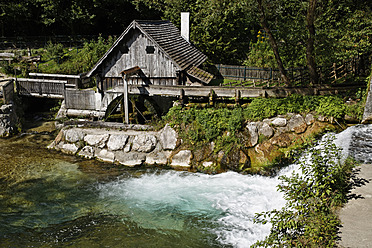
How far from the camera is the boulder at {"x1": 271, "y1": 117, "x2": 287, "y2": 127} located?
1408 cm

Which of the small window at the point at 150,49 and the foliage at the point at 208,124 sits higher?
the small window at the point at 150,49

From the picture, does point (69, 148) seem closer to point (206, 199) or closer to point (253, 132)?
point (206, 199)

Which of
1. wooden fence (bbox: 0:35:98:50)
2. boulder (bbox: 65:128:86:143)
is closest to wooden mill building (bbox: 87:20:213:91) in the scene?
boulder (bbox: 65:128:86:143)

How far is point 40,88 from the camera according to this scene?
71.7ft

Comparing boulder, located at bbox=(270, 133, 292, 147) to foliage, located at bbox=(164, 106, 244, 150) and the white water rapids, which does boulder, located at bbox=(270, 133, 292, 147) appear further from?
foliage, located at bbox=(164, 106, 244, 150)

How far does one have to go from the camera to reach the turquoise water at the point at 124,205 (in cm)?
968

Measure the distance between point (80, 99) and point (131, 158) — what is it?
276 inches

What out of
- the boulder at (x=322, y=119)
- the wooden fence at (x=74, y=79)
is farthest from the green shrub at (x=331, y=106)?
the wooden fence at (x=74, y=79)

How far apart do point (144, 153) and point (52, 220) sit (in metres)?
5.31

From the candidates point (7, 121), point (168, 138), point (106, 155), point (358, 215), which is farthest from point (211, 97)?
point (7, 121)

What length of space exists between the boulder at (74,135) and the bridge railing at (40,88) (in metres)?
5.97

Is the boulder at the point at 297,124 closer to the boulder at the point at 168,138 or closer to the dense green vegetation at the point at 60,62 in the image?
the boulder at the point at 168,138

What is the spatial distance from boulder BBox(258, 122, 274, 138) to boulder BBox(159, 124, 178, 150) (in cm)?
371

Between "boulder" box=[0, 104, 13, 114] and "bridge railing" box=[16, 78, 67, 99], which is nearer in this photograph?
"boulder" box=[0, 104, 13, 114]
